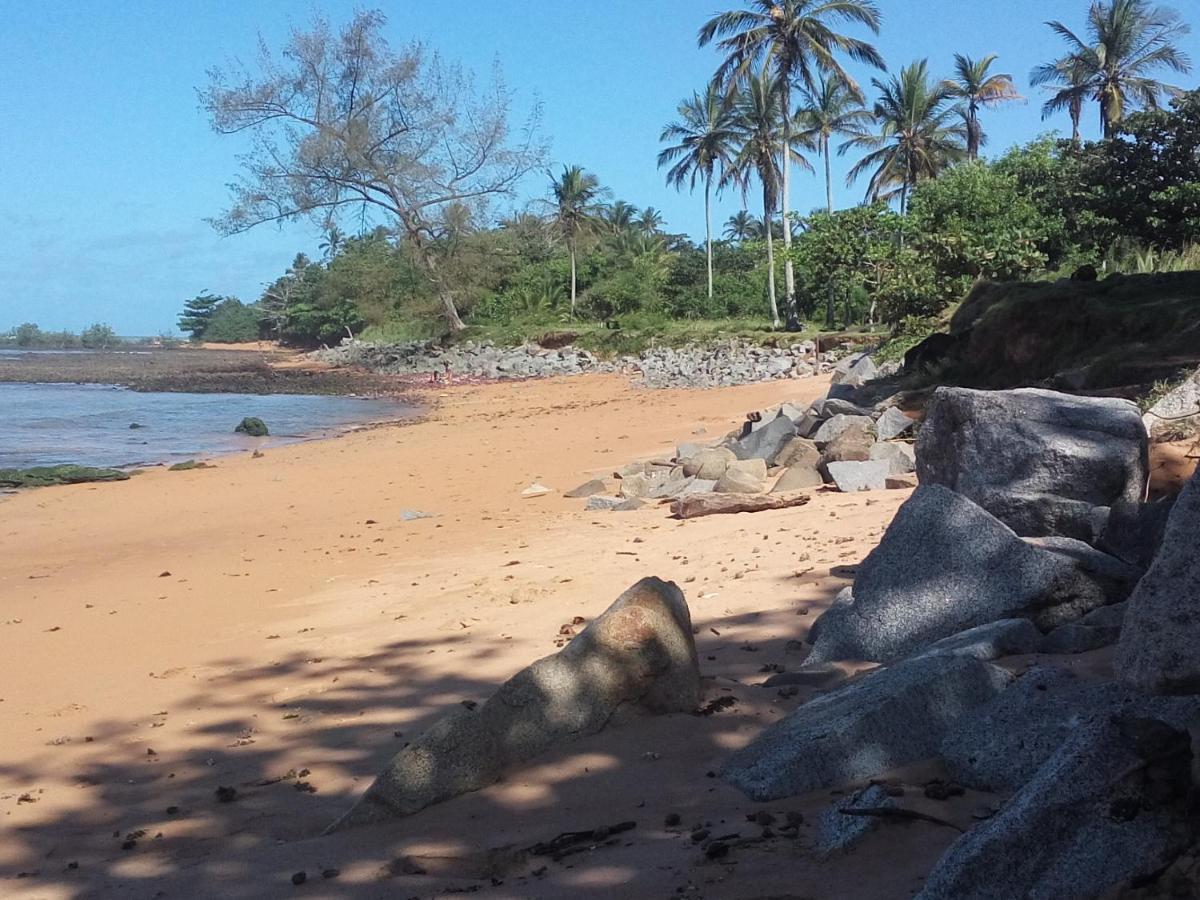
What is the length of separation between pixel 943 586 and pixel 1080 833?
2.21 metres

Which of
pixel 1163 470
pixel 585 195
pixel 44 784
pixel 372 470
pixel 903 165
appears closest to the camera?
pixel 44 784

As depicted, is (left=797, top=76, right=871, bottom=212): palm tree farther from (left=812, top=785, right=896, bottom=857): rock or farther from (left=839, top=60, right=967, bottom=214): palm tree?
(left=812, top=785, right=896, bottom=857): rock

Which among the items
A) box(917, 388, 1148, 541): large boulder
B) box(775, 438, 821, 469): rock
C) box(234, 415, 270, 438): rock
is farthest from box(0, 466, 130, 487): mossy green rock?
box(917, 388, 1148, 541): large boulder

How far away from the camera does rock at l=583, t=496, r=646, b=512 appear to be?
934 centimetres

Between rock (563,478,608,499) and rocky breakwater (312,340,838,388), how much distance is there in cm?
1551

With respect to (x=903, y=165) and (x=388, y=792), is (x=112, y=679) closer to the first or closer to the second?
(x=388, y=792)

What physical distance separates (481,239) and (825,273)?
18.1 meters

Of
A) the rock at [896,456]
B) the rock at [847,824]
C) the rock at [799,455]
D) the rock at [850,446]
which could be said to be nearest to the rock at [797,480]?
the rock at [850,446]

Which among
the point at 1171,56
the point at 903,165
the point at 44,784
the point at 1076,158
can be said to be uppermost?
the point at 1171,56

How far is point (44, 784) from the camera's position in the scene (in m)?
4.23

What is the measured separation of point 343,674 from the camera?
17.1 ft

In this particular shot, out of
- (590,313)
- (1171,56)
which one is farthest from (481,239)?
(1171,56)

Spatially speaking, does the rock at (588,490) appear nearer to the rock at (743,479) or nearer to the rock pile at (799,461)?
the rock pile at (799,461)

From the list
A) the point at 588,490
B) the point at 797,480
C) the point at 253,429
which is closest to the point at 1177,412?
the point at 797,480
